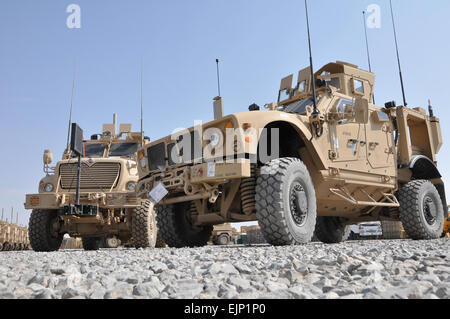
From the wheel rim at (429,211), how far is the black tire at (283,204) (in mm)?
3424

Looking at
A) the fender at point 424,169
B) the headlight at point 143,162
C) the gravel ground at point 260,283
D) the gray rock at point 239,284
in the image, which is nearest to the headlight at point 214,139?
the headlight at point 143,162

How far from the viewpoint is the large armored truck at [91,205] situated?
7.37m

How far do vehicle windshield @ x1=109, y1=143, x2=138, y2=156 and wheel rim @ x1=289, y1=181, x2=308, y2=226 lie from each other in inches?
231

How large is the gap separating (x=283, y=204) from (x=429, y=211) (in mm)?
4183

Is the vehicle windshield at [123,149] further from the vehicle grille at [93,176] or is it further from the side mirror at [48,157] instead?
the side mirror at [48,157]

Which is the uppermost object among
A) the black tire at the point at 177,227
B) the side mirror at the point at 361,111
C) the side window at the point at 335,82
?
the side window at the point at 335,82

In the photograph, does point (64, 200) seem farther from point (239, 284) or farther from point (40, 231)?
point (239, 284)

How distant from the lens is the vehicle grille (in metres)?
8.39

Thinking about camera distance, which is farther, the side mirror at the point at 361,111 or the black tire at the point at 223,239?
the black tire at the point at 223,239

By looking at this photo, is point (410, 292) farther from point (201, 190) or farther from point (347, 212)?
point (347, 212)

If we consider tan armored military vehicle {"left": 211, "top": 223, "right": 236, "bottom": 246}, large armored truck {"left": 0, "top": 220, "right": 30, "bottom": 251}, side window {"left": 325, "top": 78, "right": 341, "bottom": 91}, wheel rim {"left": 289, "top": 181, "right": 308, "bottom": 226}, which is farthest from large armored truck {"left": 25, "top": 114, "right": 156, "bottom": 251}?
large armored truck {"left": 0, "top": 220, "right": 30, "bottom": 251}

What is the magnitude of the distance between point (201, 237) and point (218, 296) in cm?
506

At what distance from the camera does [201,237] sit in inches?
261

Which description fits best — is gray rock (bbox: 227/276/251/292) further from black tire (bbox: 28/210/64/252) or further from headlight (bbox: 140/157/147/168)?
black tire (bbox: 28/210/64/252)
